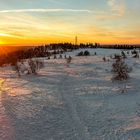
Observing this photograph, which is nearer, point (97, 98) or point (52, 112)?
point (52, 112)

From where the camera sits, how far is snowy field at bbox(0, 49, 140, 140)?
26.8ft

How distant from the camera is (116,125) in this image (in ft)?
28.9

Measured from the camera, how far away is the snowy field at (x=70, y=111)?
8.16 m

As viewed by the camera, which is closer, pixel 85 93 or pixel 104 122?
pixel 104 122

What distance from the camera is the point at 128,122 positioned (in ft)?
29.5

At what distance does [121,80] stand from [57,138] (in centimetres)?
879

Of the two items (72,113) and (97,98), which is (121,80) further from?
(72,113)

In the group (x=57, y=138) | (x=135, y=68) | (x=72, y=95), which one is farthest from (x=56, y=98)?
(x=135, y=68)

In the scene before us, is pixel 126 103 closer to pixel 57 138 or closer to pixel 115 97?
pixel 115 97

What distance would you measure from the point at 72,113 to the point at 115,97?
276 centimetres

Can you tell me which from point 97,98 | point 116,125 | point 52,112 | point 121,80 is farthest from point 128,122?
point 121,80

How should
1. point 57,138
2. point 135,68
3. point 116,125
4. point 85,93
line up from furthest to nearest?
point 135,68, point 85,93, point 116,125, point 57,138

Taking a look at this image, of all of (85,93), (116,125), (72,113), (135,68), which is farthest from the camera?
(135,68)

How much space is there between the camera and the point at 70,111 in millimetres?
10266
